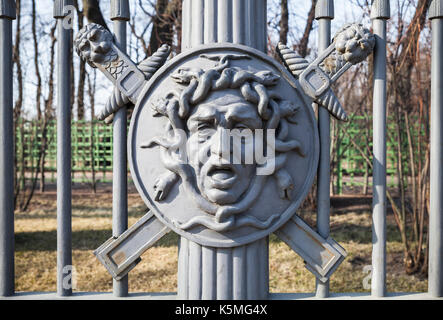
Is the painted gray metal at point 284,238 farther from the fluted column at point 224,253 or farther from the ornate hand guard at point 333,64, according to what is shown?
the ornate hand guard at point 333,64

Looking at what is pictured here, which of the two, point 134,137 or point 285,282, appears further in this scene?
point 285,282

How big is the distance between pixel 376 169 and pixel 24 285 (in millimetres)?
3088

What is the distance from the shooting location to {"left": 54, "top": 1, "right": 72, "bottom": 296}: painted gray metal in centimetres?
176

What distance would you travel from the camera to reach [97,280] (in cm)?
370

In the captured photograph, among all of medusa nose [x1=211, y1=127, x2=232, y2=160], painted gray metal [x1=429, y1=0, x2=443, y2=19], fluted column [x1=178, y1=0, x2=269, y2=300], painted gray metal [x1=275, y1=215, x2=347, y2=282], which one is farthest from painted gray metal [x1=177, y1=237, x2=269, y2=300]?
painted gray metal [x1=429, y1=0, x2=443, y2=19]

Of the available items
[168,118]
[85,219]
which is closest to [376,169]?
[168,118]

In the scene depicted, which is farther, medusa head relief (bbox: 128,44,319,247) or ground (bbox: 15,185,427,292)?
ground (bbox: 15,185,427,292)

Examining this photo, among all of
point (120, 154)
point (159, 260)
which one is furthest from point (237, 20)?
point (159, 260)

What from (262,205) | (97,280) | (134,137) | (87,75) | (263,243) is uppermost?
(87,75)

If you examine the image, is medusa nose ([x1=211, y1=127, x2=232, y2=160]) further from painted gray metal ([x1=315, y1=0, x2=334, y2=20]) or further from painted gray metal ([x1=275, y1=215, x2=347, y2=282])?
painted gray metal ([x1=315, y1=0, x2=334, y2=20])

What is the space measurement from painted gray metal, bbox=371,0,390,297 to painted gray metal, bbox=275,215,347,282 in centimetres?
17

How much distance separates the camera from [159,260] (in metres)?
4.14

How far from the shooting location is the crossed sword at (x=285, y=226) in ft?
5.69

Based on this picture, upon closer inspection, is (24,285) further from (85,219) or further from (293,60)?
(293,60)
